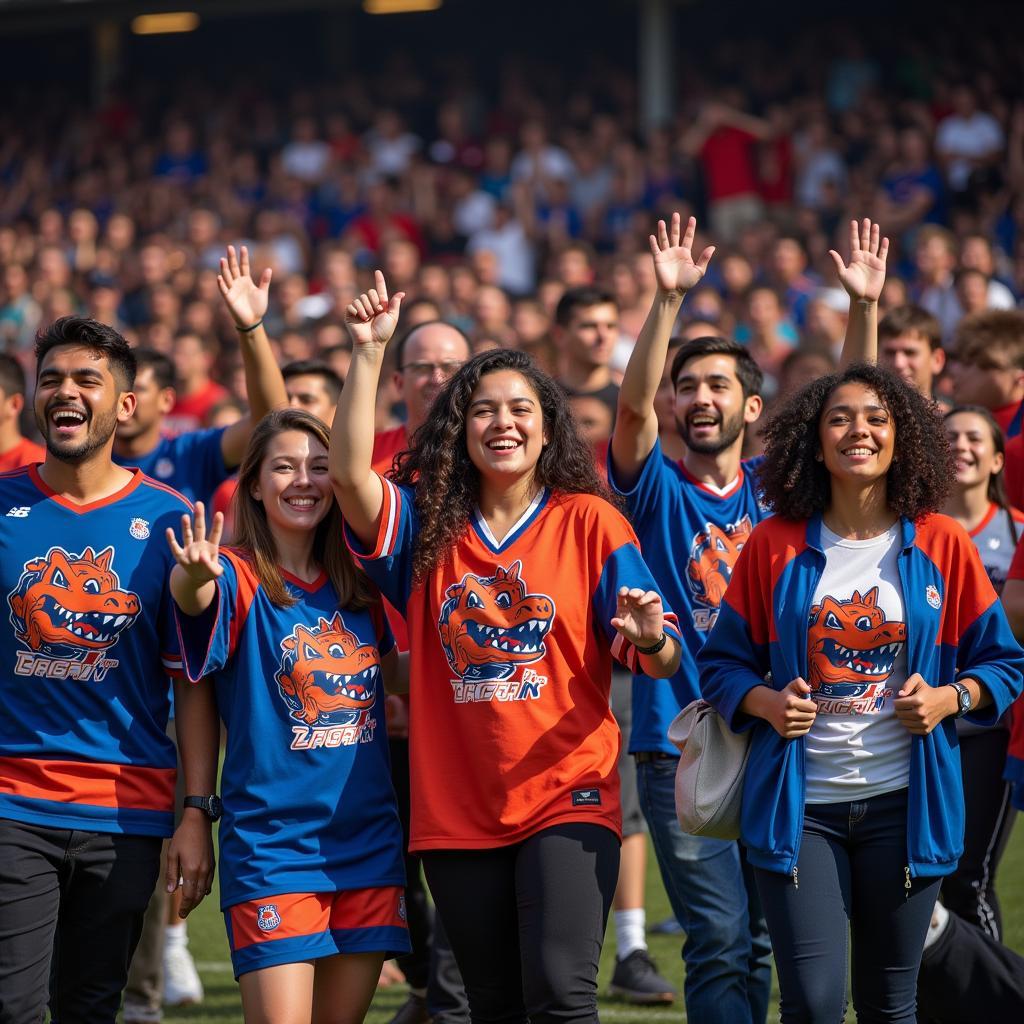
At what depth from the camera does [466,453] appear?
15.1 ft

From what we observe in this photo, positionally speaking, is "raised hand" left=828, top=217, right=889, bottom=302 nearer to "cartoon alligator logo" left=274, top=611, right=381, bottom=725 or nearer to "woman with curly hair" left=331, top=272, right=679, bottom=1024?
"woman with curly hair" left=331, top=272, right=679, bottom=1024

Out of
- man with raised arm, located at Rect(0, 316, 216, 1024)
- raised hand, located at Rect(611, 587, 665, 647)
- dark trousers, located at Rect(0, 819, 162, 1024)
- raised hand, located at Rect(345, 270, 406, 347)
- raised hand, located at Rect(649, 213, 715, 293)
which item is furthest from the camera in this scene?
raised hand, located at Rect(649, 213, 715, 293)

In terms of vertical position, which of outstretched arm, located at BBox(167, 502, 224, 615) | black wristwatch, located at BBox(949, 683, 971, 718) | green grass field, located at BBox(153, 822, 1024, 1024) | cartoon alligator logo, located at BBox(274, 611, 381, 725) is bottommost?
green grass field, located at BBox(153, 822, 1024, 1024)

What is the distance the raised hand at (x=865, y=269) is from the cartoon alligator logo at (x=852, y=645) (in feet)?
4.17

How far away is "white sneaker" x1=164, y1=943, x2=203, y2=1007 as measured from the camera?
6.39 m

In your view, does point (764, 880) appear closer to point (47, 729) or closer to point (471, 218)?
point (47, 729)

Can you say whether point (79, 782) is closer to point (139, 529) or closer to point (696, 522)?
point (139, 529)

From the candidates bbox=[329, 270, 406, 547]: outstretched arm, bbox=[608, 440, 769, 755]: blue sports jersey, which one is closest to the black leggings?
bbox=[608, 440, 769, 755]: blue sports jersey

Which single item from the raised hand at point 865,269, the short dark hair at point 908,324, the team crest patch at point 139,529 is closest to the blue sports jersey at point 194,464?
the team crest patch at point 139,529

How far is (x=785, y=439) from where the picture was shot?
14.9ft

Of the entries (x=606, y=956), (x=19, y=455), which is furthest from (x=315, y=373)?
(x=606, y=956)

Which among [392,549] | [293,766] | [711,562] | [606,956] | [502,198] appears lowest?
[606,956]

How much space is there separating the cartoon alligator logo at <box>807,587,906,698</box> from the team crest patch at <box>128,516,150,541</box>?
1896mm

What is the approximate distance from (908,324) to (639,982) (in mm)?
2838
